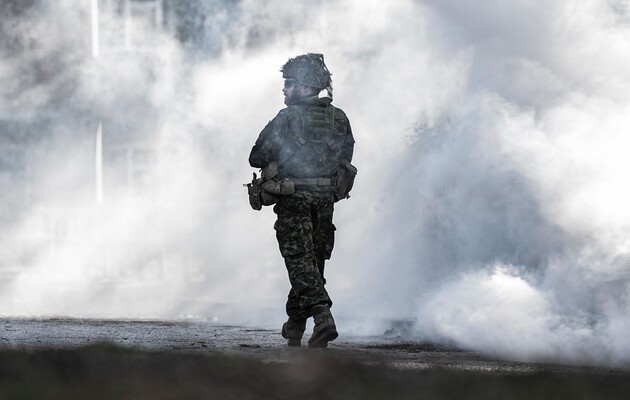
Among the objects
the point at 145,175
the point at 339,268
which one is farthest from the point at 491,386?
the point at 145,175

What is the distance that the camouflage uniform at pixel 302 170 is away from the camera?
894 cm

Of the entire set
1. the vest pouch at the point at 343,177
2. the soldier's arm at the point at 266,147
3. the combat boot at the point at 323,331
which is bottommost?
the combat boot at the point at 323,331

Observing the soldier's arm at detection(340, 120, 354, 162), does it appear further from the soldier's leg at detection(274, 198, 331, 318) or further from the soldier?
the soldier's leg at detection(274, 198, 331, 318)

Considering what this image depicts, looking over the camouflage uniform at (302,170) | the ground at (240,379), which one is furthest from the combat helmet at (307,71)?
the ground at (240,379)

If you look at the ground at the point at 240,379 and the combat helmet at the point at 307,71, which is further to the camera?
the combat helmet at the point at 307,71

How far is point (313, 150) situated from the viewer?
9.03m

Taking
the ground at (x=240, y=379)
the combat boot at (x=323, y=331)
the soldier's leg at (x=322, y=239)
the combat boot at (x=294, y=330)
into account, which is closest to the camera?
the ground at (x=240, y=379)

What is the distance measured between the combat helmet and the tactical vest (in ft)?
0.52

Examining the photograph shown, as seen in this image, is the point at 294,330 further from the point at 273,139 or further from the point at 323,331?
the point at 273,139

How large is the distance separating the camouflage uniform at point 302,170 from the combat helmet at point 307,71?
112 millimetres

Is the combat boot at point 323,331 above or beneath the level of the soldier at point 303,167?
beneath

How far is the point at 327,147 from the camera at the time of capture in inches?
358

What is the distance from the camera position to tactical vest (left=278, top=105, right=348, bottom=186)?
8961 millimetres

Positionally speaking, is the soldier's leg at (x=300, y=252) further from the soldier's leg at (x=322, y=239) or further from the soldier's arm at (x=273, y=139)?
the soldier's arm at (x=273, y=139)
